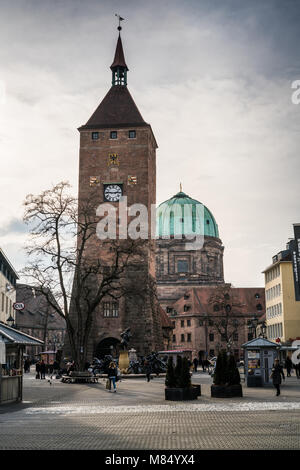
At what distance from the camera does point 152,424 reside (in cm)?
1518

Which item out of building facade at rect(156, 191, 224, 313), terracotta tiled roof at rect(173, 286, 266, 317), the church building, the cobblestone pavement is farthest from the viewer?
building facade at rect(156, 191, 224, 313)

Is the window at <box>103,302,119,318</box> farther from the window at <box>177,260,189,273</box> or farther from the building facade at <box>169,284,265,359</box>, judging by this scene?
the window at <box>177,260,189,273</box>

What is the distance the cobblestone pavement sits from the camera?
464 inches

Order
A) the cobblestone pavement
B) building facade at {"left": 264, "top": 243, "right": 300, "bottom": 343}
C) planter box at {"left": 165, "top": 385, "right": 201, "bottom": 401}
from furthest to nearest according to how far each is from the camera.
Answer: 1. building facade at {"left": 264, "top": 243, "right": 300, "bottom": 343}
2. planter box at {"left": 165, "top": 385, "right": 201, "bottom": 401}
3. the cobblestone pavement

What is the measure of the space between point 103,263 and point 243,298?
50.1 meters

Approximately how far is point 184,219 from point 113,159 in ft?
163

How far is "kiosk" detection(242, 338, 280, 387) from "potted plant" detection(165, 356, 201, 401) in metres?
8.64

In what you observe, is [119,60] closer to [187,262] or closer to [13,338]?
[187,262]

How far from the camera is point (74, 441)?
480 inches

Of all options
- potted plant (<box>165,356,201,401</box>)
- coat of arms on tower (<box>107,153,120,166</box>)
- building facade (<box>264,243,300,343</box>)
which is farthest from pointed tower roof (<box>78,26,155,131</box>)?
potted plant (<box>165,356,201,401</box>)

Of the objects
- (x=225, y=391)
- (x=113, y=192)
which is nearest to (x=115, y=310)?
(x=113, y=192)

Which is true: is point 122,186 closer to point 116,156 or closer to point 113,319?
point 116,156
